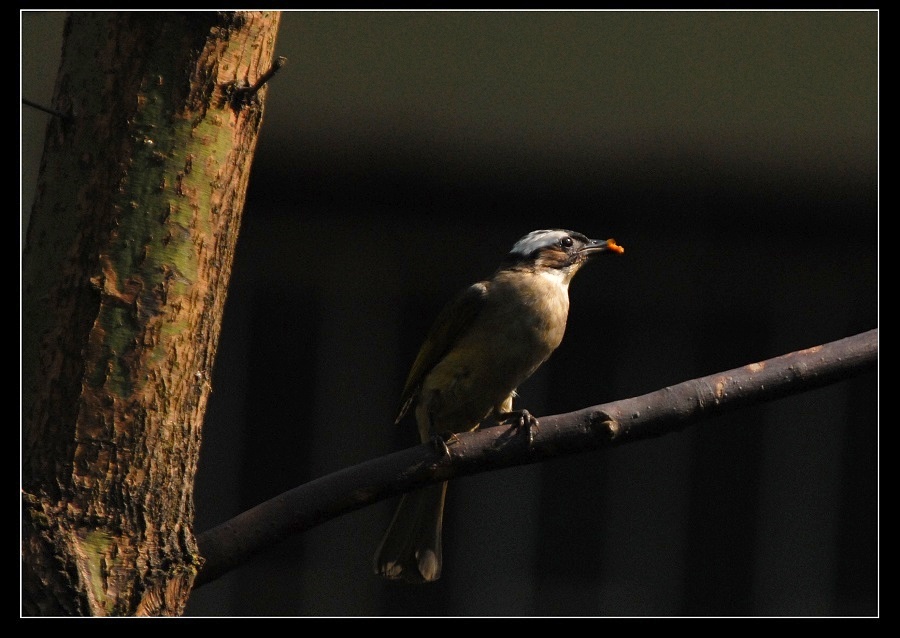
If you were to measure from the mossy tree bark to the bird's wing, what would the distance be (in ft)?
3.85

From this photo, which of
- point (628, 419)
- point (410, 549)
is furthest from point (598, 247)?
point (628, 419)

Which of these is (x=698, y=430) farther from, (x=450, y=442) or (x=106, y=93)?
(x=106, y=93)

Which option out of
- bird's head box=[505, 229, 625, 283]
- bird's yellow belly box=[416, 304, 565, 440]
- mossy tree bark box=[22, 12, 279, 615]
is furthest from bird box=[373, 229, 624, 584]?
mossy tree bark box=[22, 12, 279, 615]

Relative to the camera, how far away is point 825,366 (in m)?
2.34

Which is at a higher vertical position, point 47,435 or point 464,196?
point 464,196

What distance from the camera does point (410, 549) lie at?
3215 millimetres

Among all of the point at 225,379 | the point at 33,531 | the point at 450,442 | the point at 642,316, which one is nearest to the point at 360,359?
the point at 225,379

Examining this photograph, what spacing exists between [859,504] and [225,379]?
11.3 feet

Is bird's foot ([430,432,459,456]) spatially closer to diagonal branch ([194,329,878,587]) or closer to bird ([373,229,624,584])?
diagonal branch ([194,329,878,587])

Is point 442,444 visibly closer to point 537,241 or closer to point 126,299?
point 126,299

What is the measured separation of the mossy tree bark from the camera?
2.04 meters

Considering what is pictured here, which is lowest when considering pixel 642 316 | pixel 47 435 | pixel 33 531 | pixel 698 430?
pixel 33 531

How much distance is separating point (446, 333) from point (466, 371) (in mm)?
169

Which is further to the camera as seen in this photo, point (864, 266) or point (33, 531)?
point (864, 266)
